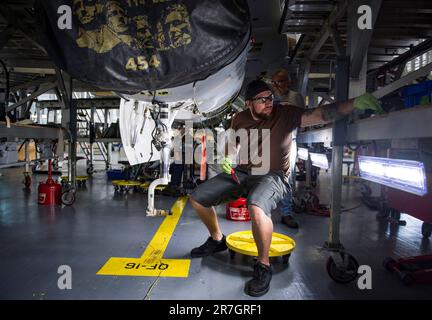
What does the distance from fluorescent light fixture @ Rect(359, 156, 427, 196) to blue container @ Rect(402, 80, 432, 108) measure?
0.57m

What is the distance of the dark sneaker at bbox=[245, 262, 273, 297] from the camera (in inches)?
91.3

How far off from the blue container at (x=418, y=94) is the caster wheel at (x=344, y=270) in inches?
52.0

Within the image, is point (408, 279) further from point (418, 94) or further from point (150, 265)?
point (150, 265)

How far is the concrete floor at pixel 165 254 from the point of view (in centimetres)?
236

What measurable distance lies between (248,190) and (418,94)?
5.18 feet

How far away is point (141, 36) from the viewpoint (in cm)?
222

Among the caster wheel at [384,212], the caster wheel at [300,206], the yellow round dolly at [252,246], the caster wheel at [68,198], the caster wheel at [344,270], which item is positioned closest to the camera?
the caster wheel at [344,270]

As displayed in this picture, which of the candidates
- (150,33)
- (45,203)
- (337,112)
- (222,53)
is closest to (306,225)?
(337,112)

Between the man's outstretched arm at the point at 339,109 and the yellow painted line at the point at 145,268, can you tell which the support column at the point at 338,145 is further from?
the yellow painted line at the point at 145,268

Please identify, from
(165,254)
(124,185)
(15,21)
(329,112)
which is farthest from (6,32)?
(329,112)

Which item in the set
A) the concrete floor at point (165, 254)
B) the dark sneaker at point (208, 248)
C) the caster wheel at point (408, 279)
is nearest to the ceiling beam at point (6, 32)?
the concrete floor at point (165, 254)

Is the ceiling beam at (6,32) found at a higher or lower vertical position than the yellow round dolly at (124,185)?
higher

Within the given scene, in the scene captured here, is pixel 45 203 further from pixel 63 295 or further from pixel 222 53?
pixel 222 53
